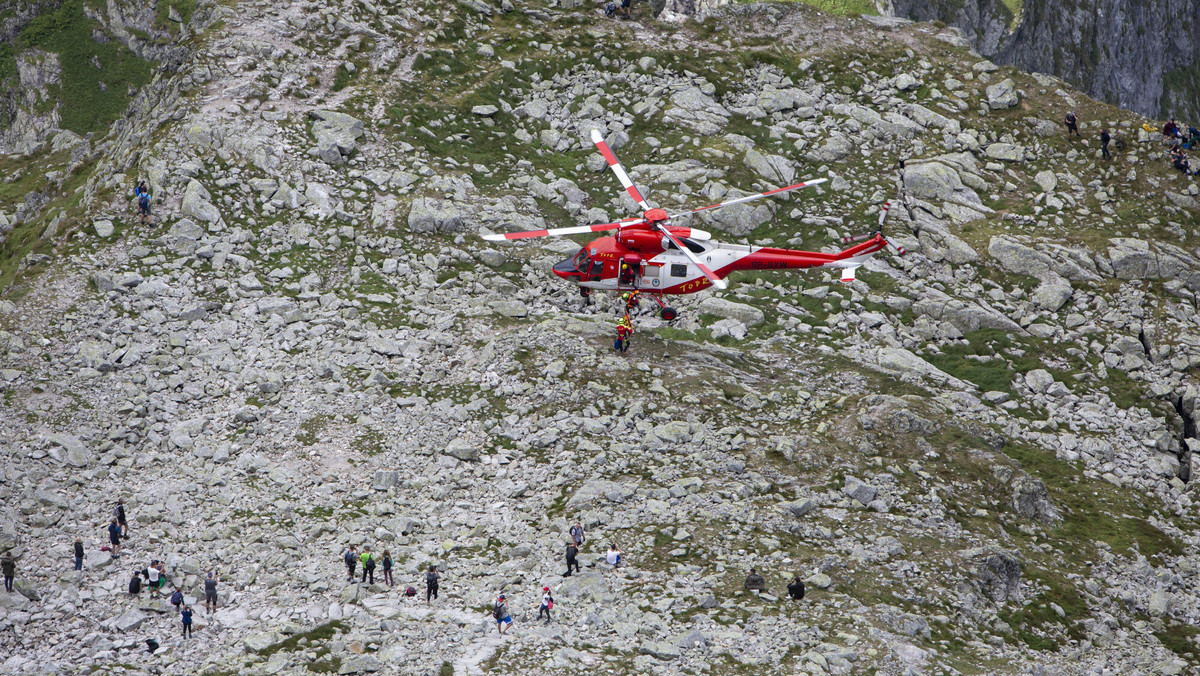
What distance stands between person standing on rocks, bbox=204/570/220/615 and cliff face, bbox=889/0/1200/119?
331 ft

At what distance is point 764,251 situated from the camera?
121 ft

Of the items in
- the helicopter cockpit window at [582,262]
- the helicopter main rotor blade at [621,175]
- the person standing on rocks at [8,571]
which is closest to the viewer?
the person standing on rocks at [8,571]

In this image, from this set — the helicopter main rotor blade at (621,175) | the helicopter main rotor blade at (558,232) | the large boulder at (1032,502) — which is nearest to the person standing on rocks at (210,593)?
the helicopter main rotor blade at (558,232)

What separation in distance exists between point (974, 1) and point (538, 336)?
105 m

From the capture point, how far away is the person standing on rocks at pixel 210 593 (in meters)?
25.2

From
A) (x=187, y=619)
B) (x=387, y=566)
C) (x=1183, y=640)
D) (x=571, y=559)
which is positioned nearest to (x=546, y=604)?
(x=571, y=559)

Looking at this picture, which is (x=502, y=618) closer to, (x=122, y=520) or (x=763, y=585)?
(x=763, y=585)

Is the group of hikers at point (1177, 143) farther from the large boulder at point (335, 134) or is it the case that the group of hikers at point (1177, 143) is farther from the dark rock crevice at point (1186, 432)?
the large boulder at point (335, 134)

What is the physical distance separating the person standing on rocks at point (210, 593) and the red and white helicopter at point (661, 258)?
16.8 m

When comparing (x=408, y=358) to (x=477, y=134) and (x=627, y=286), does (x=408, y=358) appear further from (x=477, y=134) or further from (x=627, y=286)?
(x=477, y=134)

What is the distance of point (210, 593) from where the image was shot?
2522 cm

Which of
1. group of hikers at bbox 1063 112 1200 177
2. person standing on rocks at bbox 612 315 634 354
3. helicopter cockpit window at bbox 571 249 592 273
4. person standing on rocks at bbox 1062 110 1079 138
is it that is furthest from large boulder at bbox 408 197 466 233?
group of hikers at bbox 1063 112 1200 177

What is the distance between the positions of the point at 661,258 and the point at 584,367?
18.8ft

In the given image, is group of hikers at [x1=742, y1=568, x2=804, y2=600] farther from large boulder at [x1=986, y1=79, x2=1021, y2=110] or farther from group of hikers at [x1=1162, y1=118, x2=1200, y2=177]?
group of hikers at [x1=1162, y1=118, x2=1200, y2=177]
